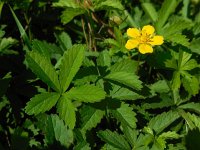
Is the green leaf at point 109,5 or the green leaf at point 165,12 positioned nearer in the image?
the green leaf at point 109,5

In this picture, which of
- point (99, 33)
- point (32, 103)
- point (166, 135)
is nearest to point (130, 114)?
point (166, 135)

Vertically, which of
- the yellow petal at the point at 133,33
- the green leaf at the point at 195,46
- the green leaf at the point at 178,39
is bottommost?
the green leaf at the point at 195,46

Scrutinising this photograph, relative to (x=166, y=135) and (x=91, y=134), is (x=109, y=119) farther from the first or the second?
(x=166, y=135)

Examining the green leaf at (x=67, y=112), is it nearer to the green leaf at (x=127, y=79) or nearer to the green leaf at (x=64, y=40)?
the green leaf at (x=127, y=79)

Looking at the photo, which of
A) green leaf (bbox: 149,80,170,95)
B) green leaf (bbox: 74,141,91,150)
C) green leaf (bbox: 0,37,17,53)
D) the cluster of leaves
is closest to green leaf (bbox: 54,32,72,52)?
the cluster of leaves

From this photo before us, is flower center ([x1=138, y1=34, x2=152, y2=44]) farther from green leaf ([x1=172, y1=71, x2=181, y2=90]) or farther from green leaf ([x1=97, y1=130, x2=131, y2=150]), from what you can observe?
green leaf ([x1=97, y1=130, x2=131, y2=150])

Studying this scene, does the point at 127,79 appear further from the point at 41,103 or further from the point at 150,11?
the point at 150,11

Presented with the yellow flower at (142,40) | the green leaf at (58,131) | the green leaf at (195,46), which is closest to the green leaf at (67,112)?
the green leaf at (58,131)

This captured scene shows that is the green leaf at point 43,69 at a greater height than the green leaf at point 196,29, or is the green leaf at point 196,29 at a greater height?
the green leaf at point 43,69
